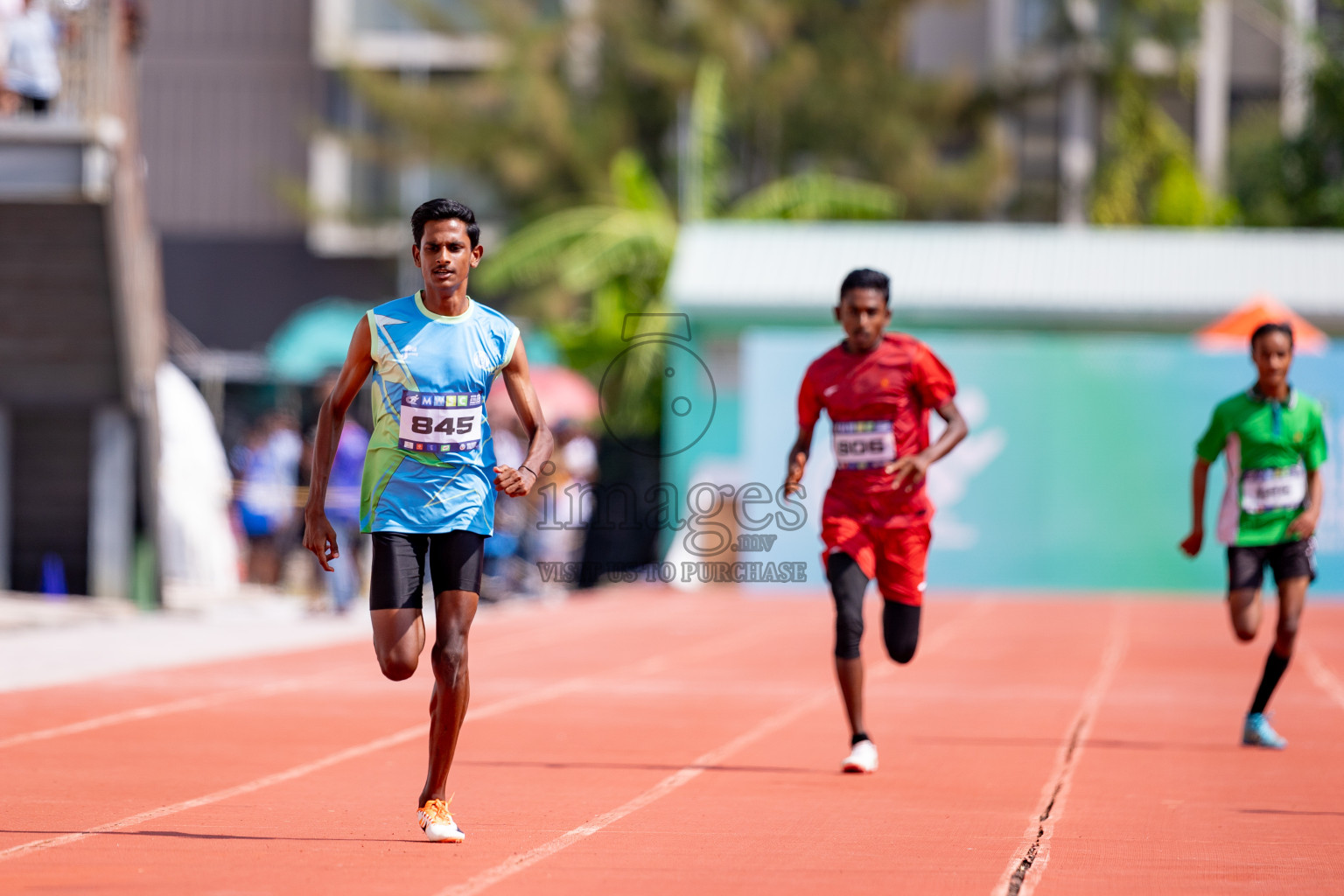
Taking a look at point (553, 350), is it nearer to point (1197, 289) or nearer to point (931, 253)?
point (931, 253)

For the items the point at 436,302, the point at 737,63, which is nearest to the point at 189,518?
the point at 436,302

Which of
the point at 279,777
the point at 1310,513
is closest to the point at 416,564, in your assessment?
the point at 279,777

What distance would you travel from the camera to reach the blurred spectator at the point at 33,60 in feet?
50.0

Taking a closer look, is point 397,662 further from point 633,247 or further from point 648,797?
point 633,247

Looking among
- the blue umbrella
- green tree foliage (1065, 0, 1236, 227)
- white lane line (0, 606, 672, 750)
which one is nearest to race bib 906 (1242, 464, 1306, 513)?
white lane line (0, 606, 672, 750)

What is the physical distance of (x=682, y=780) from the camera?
811 cm

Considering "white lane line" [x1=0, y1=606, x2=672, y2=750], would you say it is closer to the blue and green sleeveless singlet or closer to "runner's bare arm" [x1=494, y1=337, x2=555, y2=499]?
the blue and green sleeveless singlet

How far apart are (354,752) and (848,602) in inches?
91.8

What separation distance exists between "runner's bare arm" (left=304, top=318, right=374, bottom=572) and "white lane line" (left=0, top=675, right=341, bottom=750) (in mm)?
3223

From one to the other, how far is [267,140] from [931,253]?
2195 cm

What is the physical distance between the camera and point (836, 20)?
4159cm

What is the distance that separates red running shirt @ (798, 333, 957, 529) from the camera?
8.48 metres

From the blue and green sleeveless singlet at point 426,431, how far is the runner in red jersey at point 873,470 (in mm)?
2401

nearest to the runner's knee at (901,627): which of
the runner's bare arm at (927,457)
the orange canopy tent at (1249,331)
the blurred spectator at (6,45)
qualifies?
the runner's bare arm at (927,457)
